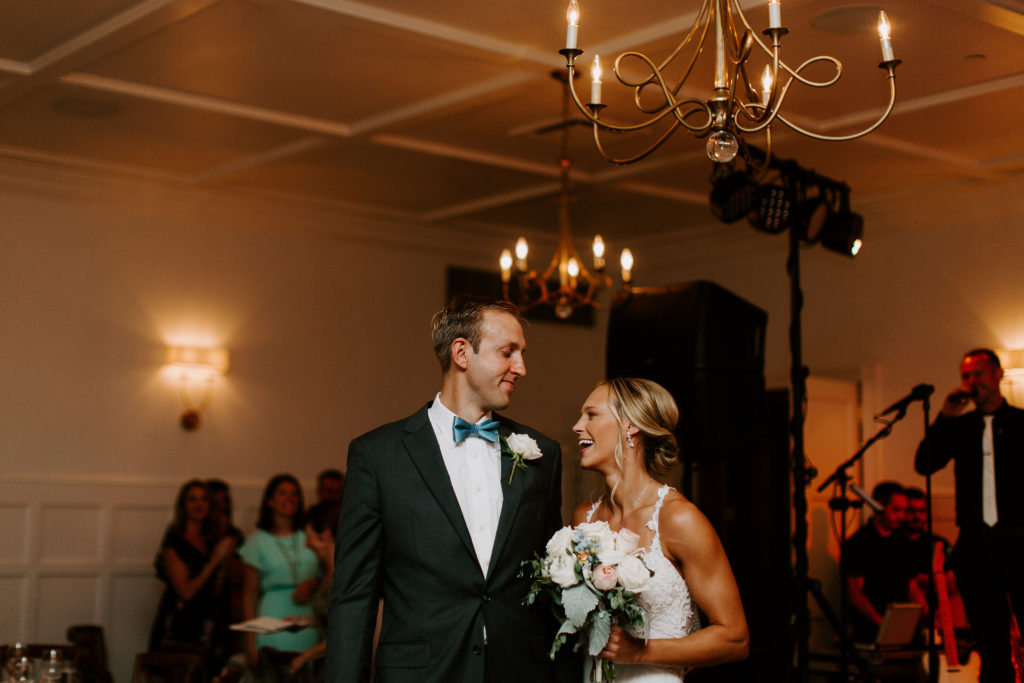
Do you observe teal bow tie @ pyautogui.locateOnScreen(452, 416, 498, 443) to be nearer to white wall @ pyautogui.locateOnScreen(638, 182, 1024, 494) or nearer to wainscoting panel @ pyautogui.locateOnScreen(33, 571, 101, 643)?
wainscoting panel @ pyautogui.locateOnScreen(33, 571, 101, 643)

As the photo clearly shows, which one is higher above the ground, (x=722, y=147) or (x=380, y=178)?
(x=380, y=178)

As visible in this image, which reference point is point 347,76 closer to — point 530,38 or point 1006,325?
point 530,38

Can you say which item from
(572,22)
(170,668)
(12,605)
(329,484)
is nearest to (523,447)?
(572,22)

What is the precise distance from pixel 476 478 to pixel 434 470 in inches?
4.6

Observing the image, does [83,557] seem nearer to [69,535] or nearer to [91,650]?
[69,535]

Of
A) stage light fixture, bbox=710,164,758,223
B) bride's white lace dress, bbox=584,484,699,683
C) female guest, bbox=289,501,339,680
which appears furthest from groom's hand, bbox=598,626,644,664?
stage light fixture, bbox=710,164,758,223

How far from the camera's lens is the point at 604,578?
2713 mm

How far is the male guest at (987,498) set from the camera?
5660 mm

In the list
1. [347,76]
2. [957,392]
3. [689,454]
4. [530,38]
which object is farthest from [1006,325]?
[347,76]

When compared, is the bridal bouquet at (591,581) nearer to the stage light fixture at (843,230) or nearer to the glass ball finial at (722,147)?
the glass ball finial at (722,147)

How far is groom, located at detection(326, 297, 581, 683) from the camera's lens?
2.82 metres

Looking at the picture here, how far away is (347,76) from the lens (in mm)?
5695

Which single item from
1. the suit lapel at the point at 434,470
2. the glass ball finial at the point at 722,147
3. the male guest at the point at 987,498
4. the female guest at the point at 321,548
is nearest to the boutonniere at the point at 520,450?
the suit lapel at the point at 434,470

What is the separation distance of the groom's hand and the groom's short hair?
0.79 m
